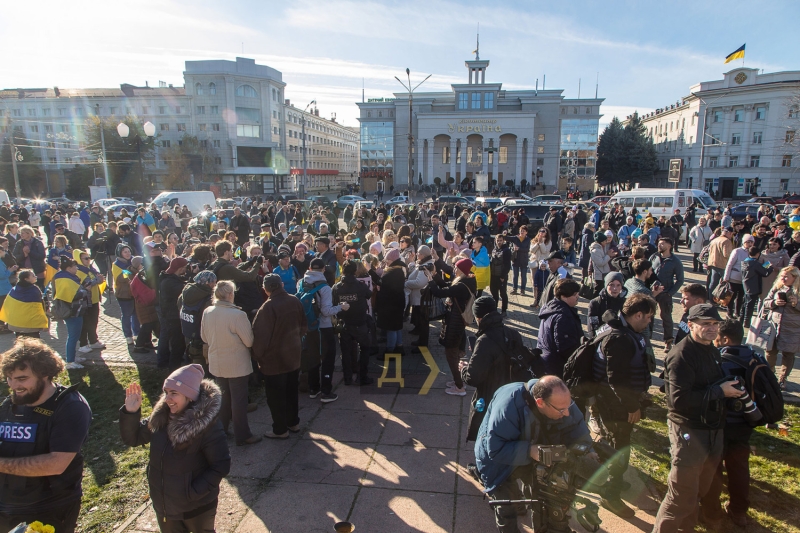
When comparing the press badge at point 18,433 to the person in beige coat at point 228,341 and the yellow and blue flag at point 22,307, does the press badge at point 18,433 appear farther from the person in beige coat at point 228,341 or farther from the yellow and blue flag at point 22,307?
the yellow and blue flag at point 22,307

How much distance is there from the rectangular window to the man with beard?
67.2m

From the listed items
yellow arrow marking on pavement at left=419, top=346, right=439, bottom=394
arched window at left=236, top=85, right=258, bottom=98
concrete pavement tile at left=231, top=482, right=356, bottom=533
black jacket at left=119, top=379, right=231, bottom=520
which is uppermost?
arched window at left=236, top=85, right=258, bottom=98

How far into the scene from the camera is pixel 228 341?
15.7 feet

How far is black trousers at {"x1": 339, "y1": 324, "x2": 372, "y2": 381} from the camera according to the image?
642cm

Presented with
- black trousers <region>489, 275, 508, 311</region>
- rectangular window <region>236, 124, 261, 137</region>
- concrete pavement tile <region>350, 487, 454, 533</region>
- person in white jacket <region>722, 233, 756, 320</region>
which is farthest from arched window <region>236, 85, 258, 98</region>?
concrete pavement tile <region>350, 487, 454, 533</region>

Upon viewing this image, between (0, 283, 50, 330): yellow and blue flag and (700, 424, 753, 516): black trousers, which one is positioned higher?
(0, 283, 50, 330): yellow and blue flag

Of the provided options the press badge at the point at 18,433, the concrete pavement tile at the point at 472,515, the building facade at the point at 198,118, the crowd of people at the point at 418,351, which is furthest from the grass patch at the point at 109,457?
the building facade at the point at 198,118

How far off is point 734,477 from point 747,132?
210 feet

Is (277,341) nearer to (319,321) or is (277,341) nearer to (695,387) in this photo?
(319,321)

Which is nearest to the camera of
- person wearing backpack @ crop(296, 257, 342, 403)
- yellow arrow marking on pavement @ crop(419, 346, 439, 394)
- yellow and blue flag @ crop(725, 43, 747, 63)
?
person wearing backpack @ crop(296, 257, 342, 403)

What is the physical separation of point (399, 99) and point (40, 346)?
66.8 metres

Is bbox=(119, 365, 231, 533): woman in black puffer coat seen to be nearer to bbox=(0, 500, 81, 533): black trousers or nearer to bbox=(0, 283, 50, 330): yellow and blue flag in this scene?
bbox=(0, 500, 81, 533): black trousers

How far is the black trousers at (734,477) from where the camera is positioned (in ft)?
11.9

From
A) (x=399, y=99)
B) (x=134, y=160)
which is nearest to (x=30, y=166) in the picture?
(x=134, y=160)
